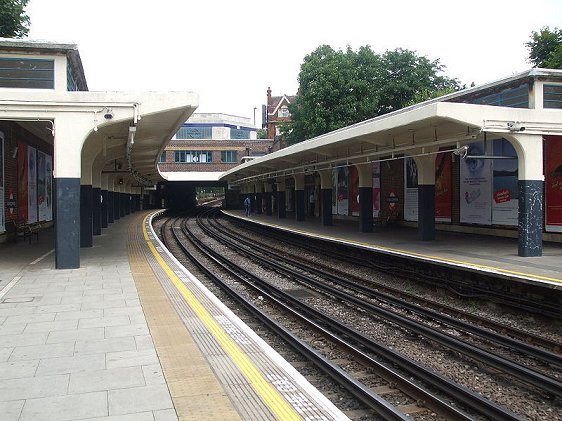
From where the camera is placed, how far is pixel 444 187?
18.8 m

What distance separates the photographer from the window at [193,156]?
6134cm

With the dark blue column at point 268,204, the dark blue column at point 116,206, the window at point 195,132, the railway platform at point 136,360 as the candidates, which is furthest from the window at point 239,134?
the railway platform at point 136,360

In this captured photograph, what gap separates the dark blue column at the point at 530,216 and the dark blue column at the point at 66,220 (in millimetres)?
10098

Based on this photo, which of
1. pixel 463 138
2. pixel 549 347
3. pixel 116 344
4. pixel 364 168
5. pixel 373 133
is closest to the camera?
pixel 116 344

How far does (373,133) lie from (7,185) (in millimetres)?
11793

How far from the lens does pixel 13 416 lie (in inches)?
150

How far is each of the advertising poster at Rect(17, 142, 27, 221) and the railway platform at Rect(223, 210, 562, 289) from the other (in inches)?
419

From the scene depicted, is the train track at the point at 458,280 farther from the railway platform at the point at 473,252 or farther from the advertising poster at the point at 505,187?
the advertising poster at the point at 505,187

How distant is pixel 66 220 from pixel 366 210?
12013 millimetres

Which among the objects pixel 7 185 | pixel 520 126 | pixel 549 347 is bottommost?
pixel 549 347

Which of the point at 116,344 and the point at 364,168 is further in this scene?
the point at 364,168

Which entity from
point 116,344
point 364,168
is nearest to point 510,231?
point 364,168

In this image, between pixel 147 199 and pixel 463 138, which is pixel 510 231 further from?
pixel 147 199

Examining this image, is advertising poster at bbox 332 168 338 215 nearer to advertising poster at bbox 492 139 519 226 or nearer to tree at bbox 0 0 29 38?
advertising poster at bbox 492 139 519 226
